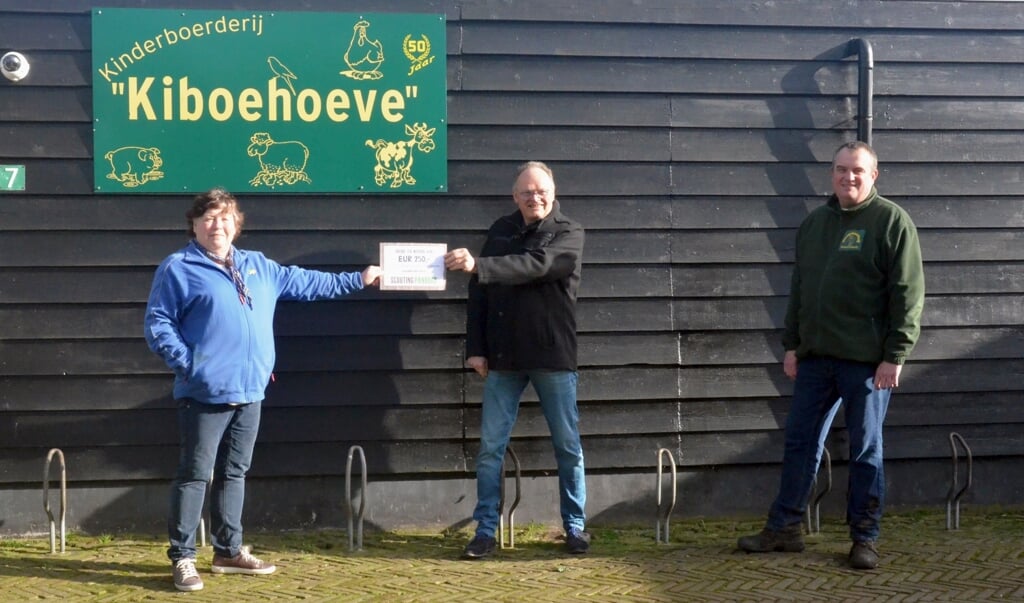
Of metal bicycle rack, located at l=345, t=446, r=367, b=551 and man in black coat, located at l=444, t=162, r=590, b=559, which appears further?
metal bicycle rack, located at l=345, t=446, r=367, b=551

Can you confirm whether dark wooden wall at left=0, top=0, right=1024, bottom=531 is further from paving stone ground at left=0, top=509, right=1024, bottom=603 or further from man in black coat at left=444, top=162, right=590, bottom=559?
man in black coat at left=444, top=162, right=590, bottom=559

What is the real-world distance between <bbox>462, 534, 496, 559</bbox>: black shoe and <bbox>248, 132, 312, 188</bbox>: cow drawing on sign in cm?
203

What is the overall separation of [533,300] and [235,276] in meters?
1.39

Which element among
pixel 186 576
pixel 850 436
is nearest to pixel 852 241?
pixel 850 436

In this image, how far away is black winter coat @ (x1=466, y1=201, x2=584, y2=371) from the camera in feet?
17.5

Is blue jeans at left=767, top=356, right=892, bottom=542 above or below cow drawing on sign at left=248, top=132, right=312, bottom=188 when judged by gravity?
below

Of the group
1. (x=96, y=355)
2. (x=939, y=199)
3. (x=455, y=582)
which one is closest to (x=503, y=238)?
(x=455, y=582)

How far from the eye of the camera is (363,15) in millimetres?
5891

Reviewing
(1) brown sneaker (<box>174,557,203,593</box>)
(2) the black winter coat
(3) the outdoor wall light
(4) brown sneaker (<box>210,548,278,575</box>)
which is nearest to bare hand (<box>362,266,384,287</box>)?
(2) the black winter coat

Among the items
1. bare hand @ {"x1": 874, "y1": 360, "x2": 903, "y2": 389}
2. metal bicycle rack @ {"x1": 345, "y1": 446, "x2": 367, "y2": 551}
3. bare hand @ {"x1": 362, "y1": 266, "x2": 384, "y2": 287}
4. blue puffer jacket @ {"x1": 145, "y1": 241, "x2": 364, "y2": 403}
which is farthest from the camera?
metal bicycle rack @ {"x1": 345, "y1": 446, "x2": 367, "y2": 551}

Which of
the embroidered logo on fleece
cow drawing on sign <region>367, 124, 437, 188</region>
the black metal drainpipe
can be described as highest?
the black metal drainpipe

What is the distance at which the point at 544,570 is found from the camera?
203 inches

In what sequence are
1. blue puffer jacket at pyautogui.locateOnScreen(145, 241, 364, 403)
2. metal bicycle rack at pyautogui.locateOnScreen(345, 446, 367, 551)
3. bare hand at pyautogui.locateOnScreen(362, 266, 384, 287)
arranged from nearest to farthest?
blue puffer jacket at pyautogui.locateOnScreen(145, 241, 364, 403) → bare hand at pyautogui.locateOnScreen(362, 266, 384, 287) → metal bicycle rack at pyautogui.locateOnScreen(345, 446, 367, 551)

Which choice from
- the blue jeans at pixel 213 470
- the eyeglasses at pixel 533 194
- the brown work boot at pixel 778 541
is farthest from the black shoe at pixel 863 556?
the blue jeans at pixel 213 470
